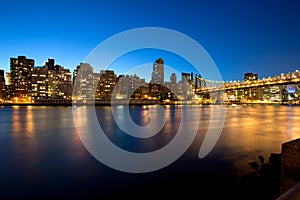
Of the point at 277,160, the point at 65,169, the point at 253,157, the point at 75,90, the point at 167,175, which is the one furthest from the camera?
the point at 75,90

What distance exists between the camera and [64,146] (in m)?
10.4

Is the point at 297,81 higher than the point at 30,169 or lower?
higher

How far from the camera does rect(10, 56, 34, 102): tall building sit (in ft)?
355

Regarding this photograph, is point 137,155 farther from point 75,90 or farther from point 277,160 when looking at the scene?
point 75,90

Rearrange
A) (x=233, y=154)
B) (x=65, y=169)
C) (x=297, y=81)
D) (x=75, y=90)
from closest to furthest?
(x=65, y=169)
(x=233, y=154)
(x=297, y=81)
(x=75, y=90)

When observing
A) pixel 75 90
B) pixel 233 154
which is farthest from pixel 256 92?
pixel 233 154

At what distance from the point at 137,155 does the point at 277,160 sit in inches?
188

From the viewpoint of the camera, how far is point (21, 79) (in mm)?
111812

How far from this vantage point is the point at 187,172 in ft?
21.0

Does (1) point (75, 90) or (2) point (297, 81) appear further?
(1) point (75, 90)

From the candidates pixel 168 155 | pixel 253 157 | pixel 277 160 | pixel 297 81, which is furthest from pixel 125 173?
pixel 297 81

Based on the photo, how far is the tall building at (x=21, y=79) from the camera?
108250 mm

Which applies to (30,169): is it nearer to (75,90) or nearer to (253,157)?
(253,157)

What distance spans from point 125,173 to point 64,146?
5119mm
